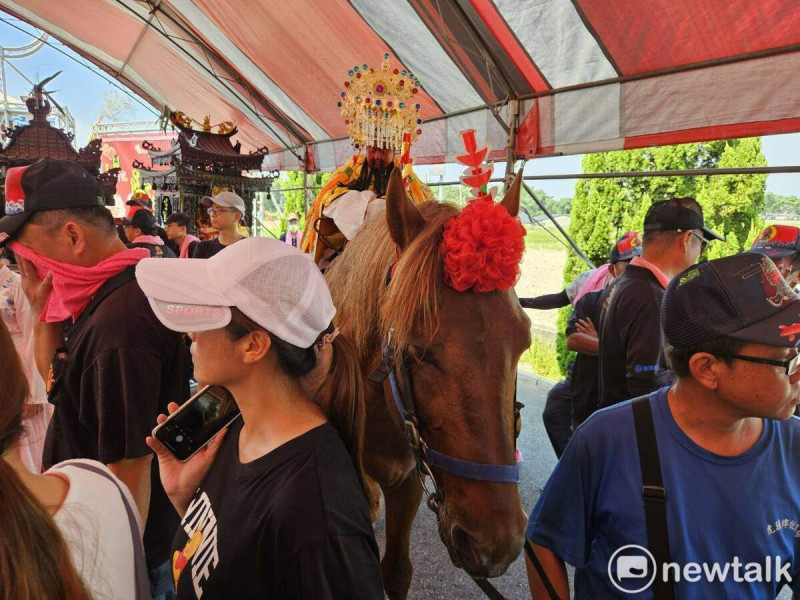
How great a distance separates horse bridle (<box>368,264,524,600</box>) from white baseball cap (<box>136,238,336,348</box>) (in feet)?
1.77

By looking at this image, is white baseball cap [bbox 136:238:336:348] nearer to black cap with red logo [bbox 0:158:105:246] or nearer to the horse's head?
the horse's head

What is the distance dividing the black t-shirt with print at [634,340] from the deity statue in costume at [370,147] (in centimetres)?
143

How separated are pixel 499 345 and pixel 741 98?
2613 millimetres

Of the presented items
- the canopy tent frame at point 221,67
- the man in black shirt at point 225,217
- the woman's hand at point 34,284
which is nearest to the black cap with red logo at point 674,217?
the woman's hand at point 34,284

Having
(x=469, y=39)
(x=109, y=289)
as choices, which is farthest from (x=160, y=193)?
(x=109, y=289)

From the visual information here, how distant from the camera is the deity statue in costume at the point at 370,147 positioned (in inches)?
128

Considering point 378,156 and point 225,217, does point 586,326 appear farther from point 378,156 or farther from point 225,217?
point 225,217

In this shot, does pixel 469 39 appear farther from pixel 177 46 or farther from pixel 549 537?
pixel 177 46

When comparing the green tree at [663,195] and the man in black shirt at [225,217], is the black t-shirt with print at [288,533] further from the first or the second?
the green tree at [663,195]

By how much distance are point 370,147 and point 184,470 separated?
2636mm

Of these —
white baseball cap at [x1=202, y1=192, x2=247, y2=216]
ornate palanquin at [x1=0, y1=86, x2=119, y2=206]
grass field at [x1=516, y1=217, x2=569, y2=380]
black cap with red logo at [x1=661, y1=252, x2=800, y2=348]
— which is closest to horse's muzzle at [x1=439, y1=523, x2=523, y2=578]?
black cap with red logo at [x1=661, y1=252, x2=800, y2=348]

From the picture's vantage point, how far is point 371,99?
3352 millimetres

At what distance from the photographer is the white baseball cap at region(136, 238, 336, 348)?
3.67ft

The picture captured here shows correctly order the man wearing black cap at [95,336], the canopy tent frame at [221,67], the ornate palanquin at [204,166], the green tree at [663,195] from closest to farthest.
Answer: the man wearing black cap at [95,336]
the green tree at [663,195]
the ornate palanquin at [204,166]
the canopy tent frame at [221,67]
